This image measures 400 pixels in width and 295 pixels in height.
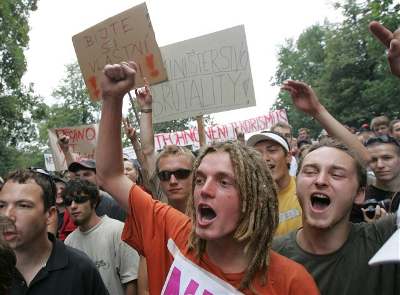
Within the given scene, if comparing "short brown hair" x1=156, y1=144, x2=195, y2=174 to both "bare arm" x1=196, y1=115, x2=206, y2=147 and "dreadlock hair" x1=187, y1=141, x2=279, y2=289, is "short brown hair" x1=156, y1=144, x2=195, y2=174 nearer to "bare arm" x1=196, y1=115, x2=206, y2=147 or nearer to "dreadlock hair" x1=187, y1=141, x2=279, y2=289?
"bare arm" x1=196, y1=115, x2=206, y2=147

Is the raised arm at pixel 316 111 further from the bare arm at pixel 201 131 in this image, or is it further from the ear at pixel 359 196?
the bare arm at pixel 201 131

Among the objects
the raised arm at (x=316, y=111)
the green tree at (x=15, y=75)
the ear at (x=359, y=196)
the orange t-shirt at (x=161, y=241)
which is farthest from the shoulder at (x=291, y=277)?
the green tree at (x=15, y=75)

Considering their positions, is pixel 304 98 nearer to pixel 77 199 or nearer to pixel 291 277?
pixel 291 277

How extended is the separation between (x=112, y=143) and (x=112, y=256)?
1601 mm

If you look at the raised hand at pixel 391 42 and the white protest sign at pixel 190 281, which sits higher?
the raised hand at pixel 391 42

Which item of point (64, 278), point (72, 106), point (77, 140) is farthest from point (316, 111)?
point (72, 106)

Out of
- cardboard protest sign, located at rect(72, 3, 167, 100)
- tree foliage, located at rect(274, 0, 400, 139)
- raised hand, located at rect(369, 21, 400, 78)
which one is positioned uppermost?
cardboard protest sign, located at rect(72, 3, 167, 100)

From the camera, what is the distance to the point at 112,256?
3.74 metres

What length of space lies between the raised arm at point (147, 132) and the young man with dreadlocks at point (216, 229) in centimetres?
145

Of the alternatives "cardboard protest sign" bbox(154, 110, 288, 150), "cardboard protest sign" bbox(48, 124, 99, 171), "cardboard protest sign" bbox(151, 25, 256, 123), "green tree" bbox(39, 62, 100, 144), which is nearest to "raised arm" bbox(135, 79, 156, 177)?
"cardboard protest sign" bbox(151, 25, 256, 123)

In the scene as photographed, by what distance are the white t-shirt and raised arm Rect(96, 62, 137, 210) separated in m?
1.42

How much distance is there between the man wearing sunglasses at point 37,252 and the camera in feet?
8.64

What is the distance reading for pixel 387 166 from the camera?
417 cm

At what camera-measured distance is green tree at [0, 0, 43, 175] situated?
70.5ft
